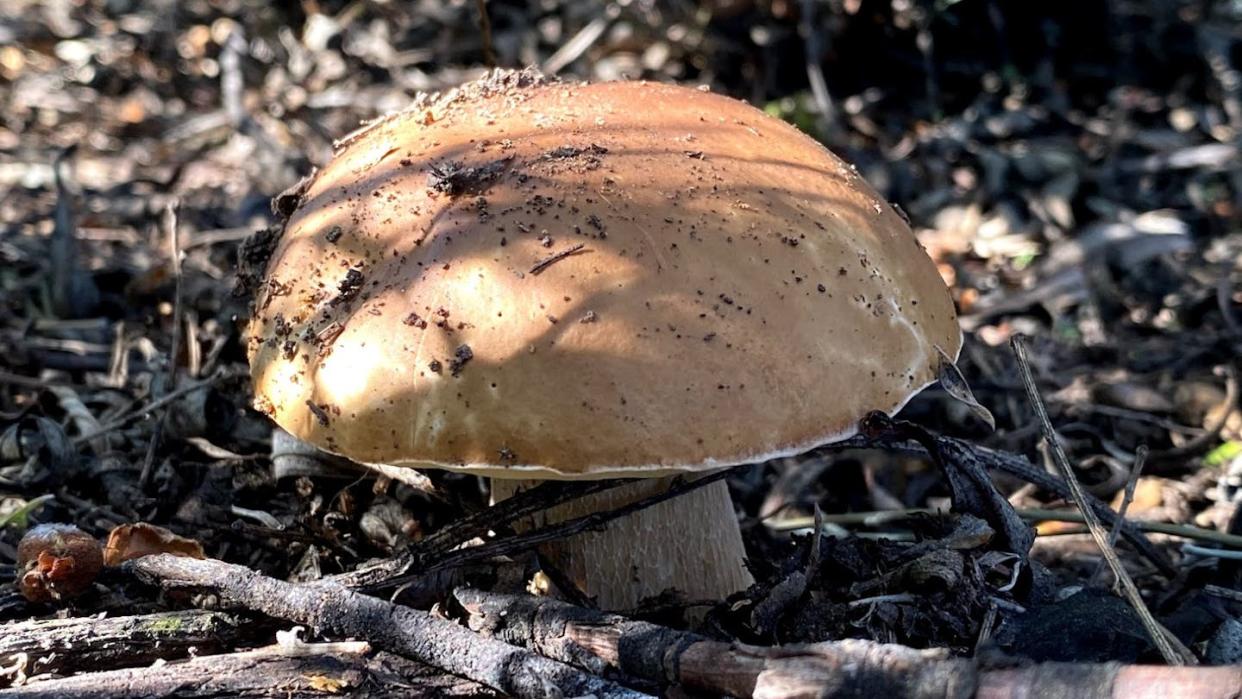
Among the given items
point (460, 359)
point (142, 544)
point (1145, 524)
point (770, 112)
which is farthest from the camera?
point (770, 112)

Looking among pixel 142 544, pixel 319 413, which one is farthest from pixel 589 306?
pixel 142 544

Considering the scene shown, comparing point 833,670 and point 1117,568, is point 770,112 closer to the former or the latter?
point 1117,568

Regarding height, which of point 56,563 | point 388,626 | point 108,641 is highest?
point 56,563

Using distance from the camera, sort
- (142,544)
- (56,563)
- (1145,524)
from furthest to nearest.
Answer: (1145,524), (142,544), (56,563)

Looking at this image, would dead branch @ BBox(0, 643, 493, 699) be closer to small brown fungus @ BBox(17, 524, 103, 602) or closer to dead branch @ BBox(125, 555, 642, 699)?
dead branch @ BBox(125, 555, 642, 699)

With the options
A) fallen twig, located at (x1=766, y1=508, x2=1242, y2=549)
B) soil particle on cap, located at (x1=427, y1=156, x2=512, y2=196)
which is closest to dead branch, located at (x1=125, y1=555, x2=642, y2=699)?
soil particle on cap, located at (x1=427, y1=156, x2=512, y2=196)

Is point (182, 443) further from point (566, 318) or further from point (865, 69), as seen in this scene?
point (865, 69)

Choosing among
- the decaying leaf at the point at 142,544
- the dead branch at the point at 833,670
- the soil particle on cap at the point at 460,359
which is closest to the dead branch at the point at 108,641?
the decaying leaf at the point at 142,544
